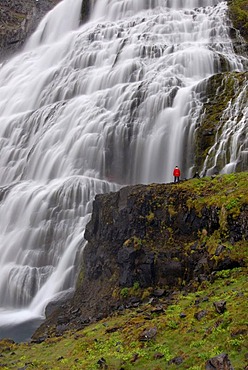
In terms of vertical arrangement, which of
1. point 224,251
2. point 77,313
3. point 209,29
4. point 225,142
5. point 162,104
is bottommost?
point 77,313

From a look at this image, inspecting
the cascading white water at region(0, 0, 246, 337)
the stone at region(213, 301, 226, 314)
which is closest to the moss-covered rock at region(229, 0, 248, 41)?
the cascading white water at region(0, 0, 246, 337)

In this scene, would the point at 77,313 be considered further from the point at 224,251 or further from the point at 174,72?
the point at 174,72

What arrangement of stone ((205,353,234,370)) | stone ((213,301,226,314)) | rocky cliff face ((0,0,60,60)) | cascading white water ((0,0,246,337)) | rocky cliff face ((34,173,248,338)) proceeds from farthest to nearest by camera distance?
rocky cliff face ((0,0,60,60)) → cascading white water ((0,0,246,337)) → rocky cliff face ((34,173,248,338)) → stone ((213,301,226,314)) → stone ((205,353,234,370))

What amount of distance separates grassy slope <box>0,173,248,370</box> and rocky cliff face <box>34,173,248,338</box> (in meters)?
0.14

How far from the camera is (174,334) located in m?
9.74

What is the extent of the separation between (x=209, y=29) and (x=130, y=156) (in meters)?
18.2

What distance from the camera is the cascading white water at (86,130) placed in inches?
865

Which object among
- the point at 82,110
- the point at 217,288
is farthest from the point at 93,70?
the point at 217,288

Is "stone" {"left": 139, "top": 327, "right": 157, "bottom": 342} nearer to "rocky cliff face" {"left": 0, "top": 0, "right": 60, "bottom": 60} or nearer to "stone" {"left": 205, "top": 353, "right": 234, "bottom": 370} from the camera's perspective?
"stone" {"left": 205, "top": 353, "right": 234, "bottom": 370}

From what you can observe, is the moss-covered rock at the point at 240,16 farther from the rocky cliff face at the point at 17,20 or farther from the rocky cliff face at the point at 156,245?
the rocky cliff face at the point at 17,20

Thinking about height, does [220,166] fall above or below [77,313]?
above

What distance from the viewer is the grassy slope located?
866 centimetres

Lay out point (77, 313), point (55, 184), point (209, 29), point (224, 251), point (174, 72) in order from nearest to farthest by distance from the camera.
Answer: point (224, 251) → point (77, 313) → point (55, 184) → point (174, 72) → point (209, 29)

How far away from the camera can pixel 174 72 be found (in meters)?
31.4
